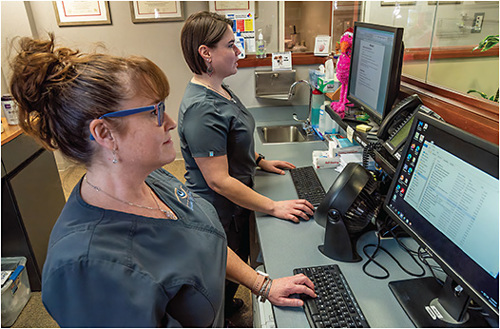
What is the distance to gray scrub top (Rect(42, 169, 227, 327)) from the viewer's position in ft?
2.27

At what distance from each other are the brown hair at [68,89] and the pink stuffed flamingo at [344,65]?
1322mm

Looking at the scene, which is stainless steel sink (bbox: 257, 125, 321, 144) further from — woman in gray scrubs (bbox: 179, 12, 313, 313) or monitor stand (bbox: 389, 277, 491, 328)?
monitor stand (bbox: 389, 277, 491, 328)

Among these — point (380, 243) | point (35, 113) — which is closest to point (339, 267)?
point (380, 243)

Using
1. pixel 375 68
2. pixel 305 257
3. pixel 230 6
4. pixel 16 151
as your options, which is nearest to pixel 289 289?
pixel 305 257

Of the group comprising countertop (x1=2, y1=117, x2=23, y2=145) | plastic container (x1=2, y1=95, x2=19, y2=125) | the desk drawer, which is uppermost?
plastic container (x1=2, y1=95, x2=19, y2=125)

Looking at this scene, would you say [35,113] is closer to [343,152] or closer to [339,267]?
[339,267]

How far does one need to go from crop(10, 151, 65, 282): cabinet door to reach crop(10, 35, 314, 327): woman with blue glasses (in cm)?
144

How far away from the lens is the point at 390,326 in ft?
2.98

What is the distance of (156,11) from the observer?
3436 millimetres

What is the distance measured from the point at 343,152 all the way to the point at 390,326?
105 cm

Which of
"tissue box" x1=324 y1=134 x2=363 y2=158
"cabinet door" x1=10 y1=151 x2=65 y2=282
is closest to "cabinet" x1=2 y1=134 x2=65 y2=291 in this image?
"cabinet door" x1=10 y1=151 x2=65 y2=282

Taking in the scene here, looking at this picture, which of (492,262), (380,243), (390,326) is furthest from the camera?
(380,243)

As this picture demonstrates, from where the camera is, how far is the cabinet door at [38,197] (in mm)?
2000

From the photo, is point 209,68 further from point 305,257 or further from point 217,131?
point 305,257
